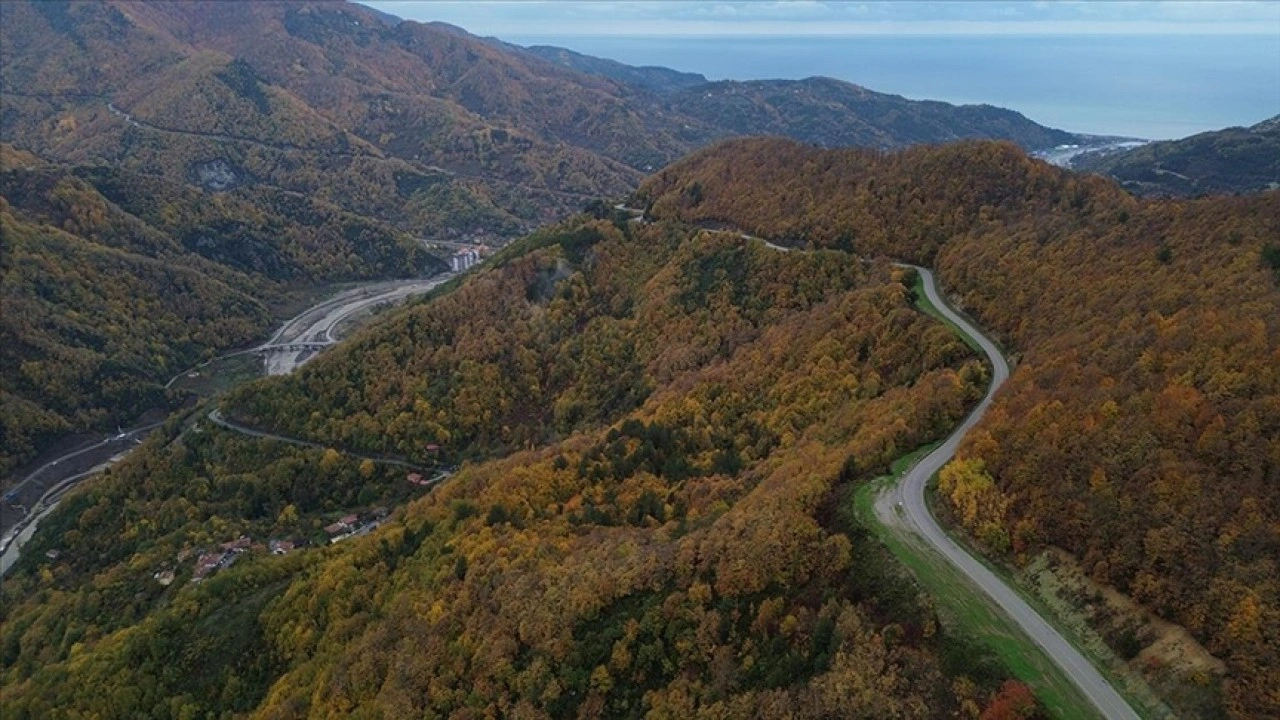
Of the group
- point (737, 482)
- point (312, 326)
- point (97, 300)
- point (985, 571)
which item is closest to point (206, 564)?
point (737, 482)

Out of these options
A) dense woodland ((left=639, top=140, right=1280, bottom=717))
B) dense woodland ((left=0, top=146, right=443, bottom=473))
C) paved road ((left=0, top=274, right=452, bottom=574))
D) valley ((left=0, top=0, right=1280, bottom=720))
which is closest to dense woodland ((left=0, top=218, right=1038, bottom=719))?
valley ((left=0, top=0, right=1280, bottom=720))

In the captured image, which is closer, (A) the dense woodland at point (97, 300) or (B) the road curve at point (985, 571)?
(B) the road curve at point (985, 571)

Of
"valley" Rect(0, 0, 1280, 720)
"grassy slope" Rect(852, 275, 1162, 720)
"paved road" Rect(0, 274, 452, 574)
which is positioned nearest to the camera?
"grassy slope" Rect(852, 275, 1162, 720)

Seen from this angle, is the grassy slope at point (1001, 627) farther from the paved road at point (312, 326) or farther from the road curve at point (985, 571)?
the paved road at point (312, 326)

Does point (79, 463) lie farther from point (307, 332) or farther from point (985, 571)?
point (985, 571)

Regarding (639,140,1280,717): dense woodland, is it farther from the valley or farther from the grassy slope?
the grassy slope

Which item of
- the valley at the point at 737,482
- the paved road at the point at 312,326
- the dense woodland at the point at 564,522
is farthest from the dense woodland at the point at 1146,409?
the paved road at the point at 312,326
